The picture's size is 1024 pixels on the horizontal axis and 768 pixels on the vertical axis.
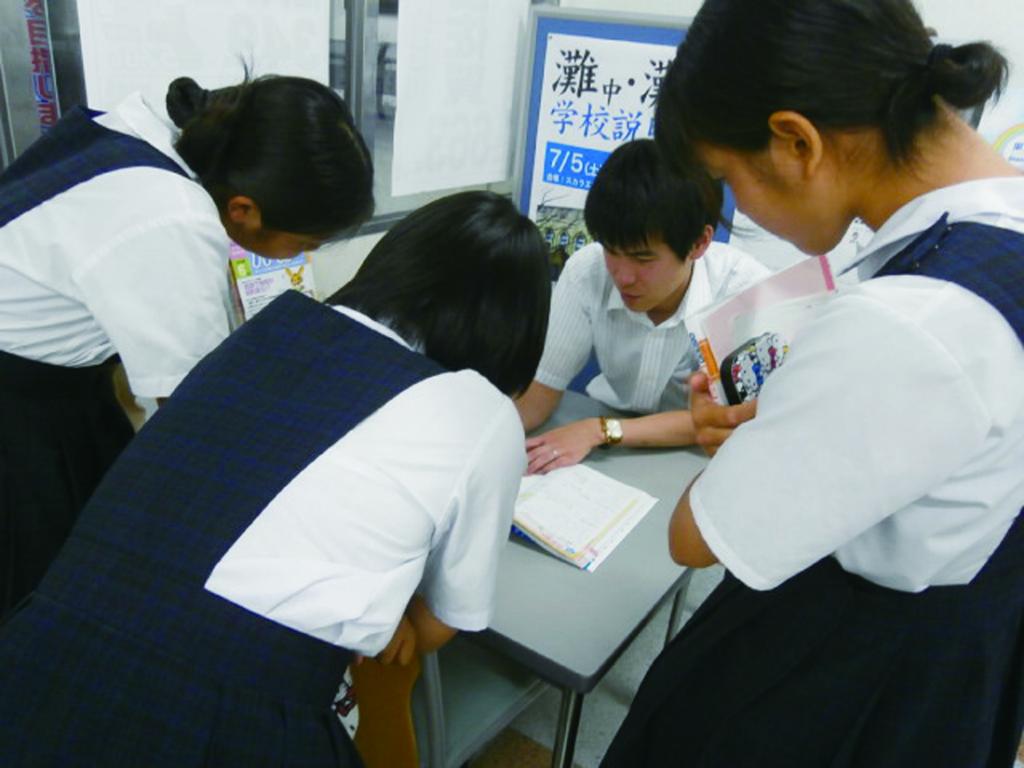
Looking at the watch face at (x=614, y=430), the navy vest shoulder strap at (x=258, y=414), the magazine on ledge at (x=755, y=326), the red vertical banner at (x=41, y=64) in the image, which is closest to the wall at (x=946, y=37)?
the red vertical banner at (x=41, y=64)

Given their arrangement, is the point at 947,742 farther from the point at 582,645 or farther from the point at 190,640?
the point at 190,640

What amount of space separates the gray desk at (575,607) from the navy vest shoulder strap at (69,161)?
757 mm

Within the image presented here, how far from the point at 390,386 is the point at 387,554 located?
0.16 metres

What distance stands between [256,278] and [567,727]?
1298 millimetres

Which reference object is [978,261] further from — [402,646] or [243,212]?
[243,212]

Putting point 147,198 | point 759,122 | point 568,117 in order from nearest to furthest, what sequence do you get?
point 759,122, point 147,198, point 568,117

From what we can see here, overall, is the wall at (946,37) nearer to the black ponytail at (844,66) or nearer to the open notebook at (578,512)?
the open notebook at (578,512)

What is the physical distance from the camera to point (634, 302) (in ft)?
5.16

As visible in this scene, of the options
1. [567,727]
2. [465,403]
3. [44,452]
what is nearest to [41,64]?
[44,452]

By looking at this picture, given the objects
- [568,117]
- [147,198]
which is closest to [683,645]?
[147,198]

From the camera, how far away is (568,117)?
97.5 inches

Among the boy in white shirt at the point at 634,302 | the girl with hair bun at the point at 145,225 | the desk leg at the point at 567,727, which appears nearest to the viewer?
the girl with hair bun at the point at 145,225

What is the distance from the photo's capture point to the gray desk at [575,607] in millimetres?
951

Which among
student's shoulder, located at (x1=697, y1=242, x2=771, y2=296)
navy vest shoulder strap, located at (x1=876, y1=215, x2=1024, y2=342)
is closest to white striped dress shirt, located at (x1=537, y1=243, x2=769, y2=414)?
student's shoulder, located at (x1=697, y1=242, x2=771, y2=296)
